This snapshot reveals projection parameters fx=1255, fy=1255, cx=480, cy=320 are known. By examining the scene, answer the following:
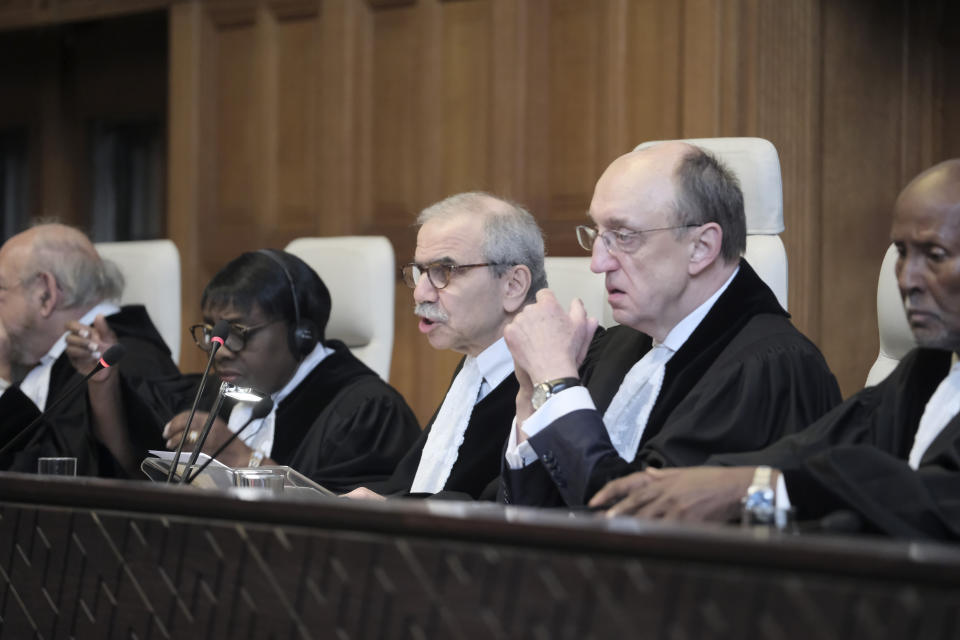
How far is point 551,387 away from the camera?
2.16 meters

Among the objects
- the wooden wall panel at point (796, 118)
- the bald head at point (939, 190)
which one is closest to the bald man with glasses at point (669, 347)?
the bald head at point (939, 190)

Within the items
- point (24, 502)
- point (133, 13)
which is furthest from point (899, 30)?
point (24, 502)

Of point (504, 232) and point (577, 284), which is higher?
point (504, 232)

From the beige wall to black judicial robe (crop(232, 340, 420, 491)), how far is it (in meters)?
1.58

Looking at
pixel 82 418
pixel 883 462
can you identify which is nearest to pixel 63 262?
pixel 82 418

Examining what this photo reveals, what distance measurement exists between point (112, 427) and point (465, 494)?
1.36 metres

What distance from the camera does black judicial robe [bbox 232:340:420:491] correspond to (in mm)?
3277

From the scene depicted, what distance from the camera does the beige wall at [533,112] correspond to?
4.41 meters

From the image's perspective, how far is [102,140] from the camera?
724 centimetres

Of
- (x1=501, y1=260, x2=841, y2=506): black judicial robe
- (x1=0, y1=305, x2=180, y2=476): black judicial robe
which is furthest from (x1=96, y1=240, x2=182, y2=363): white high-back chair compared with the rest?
(x1=501, y1=260, x2=841, y2=506): black judicial robe

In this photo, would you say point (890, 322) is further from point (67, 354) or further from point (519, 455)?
point (67, 354)

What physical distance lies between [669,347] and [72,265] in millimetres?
2267

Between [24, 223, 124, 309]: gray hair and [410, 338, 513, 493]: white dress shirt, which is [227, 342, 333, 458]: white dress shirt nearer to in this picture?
[410, 338, 513, 493]: white dress shirt

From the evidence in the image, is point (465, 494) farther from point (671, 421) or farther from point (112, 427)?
point (112, 427)
